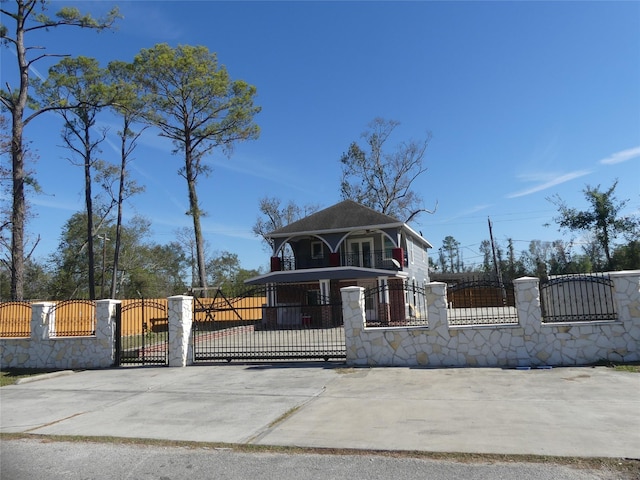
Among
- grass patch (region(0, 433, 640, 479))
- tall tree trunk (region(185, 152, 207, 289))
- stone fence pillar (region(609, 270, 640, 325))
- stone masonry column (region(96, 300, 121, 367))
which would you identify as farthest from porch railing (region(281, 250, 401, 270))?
grass patch (region(0, 433, 640, 479))

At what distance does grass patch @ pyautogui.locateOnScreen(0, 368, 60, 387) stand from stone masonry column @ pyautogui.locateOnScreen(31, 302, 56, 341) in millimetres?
904

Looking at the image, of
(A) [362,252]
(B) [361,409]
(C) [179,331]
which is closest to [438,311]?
(B) [361,409]

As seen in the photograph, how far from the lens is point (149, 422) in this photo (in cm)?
663

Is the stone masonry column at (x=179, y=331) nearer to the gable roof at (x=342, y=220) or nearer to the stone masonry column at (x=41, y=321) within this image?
the stone masonry column at (x=41, y=321)

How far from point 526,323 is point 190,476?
8104 millimetres

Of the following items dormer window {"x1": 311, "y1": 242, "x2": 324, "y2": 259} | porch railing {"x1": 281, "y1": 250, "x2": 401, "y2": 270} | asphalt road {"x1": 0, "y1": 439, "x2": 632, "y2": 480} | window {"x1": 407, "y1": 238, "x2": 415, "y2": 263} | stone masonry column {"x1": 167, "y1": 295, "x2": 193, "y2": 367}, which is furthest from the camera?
dormer window {"x1": 311, "y1": 242, "x2": 324, "y2": 259}

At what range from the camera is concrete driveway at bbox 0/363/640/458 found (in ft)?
17.1

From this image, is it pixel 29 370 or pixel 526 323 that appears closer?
pixel 526 323

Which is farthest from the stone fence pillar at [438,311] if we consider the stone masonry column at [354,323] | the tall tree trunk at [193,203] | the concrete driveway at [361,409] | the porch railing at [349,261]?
the tall tree trunk at [193,203]

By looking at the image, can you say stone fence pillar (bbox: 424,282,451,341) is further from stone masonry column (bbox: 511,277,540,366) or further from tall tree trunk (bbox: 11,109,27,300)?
tall tree trunk (bbox: 11,109,27,300)

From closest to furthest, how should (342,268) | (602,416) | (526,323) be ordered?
(602,416)
(526,323)
(342,268)

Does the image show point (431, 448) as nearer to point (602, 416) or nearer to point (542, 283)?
point (602, 416)

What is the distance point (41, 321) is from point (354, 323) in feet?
30.6

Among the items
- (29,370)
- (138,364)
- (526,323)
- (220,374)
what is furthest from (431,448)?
(29,370)
